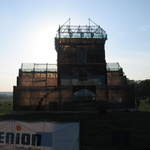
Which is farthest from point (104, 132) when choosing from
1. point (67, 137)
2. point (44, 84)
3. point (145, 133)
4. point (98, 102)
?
point (44, 84)

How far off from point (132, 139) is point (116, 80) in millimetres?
34599

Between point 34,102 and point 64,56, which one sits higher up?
point 64,56

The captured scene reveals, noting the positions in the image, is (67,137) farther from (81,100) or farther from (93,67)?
(93,67)

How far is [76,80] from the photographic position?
53.5 metres

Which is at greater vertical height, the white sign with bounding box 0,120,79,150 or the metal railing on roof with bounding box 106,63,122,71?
the metal railing on roof with bounding box 106,63,122,71

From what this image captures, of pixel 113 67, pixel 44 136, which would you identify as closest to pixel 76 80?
pixel 113 67

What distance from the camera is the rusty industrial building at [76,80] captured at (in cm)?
4900

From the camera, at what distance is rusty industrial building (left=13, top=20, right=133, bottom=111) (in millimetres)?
49000

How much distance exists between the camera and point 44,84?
172 feet

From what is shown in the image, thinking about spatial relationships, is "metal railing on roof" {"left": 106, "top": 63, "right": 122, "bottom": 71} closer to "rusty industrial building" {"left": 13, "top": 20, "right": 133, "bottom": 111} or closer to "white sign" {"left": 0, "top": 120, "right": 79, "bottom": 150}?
"rusty industrial building" {"left": 13, "top": 20, "right": 133, "bottom": 111}

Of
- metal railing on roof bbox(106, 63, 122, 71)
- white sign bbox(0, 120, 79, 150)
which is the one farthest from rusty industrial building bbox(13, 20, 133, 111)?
white sign bbox(0, 120, 79, 150)

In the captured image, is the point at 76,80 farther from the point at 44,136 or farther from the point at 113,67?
the point at 44,136

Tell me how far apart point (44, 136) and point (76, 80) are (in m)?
42.9

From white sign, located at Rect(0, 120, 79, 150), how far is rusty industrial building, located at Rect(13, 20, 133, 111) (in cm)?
2981
